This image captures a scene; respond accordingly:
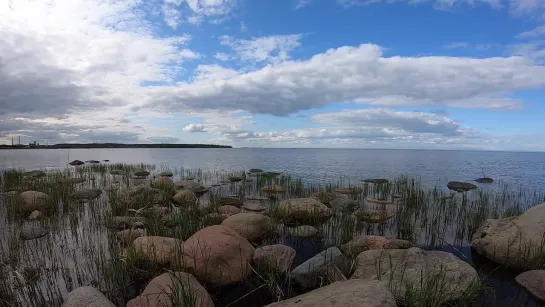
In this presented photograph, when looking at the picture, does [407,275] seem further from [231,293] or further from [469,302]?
[231,293]

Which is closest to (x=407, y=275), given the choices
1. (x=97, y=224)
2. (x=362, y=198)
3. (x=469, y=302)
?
(x=469, y=302)

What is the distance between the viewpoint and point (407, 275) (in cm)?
572

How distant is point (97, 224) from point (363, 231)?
8346mm

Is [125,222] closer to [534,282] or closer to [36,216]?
[36,216]

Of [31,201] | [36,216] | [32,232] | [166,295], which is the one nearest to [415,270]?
[166,295]

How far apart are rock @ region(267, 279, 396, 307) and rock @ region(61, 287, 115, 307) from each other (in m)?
2.43

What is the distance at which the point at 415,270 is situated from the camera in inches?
229

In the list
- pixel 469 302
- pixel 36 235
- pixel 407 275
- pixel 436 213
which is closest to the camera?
pixel 469 302

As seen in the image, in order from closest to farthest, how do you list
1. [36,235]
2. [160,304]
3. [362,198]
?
[160,304]
[36,235]
[362,198]

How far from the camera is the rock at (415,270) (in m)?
5.22

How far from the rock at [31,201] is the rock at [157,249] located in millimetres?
7687

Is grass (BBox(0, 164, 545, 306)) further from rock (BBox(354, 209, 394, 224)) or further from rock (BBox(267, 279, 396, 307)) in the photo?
rock (BBox(267, 279, 396, 307))

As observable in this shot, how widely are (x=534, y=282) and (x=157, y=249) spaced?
7.35 m

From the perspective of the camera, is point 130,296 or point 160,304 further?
point 130,296
